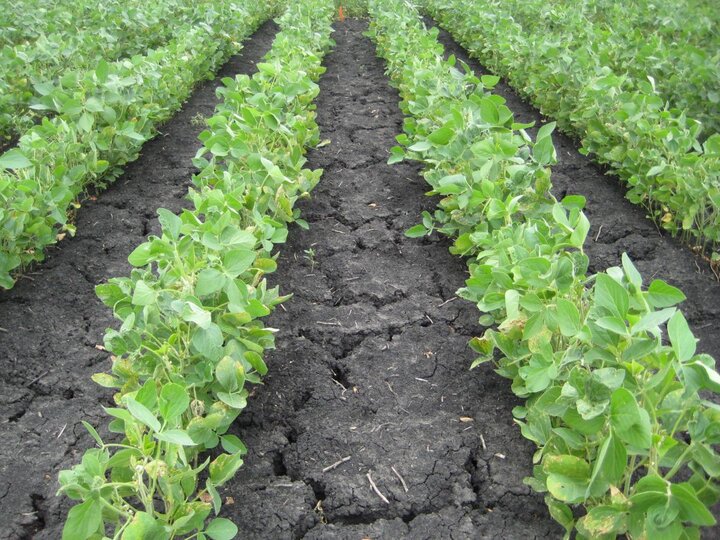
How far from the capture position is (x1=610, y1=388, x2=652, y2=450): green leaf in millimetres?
1467

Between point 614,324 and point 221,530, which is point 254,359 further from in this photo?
point 614,324

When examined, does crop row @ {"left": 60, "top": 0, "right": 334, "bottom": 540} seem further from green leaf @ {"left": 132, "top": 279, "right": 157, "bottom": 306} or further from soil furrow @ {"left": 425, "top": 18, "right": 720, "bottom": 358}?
soil furrow @ {"left": 425, "top": 18, "right": 720, "bottom": 358}

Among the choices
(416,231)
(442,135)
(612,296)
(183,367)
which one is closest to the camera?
(612,296)

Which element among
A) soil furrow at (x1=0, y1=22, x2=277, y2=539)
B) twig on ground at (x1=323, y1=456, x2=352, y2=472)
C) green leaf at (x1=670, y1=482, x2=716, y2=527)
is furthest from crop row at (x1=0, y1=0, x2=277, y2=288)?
green leaf at (x1=670, y1=482, x2=716, y2=527)

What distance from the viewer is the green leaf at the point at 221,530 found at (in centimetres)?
173

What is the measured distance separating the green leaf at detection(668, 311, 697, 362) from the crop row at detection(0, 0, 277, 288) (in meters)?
2.67

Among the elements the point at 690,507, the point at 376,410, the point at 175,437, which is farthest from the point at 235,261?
the point at 690,507

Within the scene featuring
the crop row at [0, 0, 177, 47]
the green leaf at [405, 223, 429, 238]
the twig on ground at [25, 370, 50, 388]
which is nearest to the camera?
the twig on ground at [25, 370, 50, 388]

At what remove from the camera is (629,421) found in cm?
147

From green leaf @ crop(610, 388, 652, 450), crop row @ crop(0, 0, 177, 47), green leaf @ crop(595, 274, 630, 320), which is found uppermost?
green leaf @ crop(595, 274, 630, 320)

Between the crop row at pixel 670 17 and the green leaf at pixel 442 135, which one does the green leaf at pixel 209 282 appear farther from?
the crop row at pixel 670 17

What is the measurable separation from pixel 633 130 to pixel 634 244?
668 mm

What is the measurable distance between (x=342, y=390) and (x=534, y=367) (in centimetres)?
89

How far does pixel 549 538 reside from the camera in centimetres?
191
